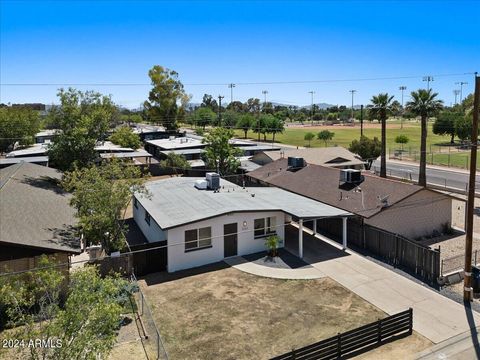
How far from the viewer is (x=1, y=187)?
26.9 m

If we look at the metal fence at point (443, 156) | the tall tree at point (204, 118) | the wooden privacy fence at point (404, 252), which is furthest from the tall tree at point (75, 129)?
the tall tree at point (204, 118)

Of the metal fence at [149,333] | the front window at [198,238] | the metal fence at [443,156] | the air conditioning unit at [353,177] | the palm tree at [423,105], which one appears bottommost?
the metal fence at [149,333]

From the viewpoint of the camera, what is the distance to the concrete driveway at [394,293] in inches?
671

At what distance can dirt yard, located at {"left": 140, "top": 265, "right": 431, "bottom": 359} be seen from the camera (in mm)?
15688

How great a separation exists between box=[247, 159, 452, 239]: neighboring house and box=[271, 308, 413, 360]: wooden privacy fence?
10197mm

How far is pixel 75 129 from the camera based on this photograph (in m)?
38.6

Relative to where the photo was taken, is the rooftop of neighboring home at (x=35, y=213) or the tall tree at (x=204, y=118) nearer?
the rooftop of neighboring home at (x=35, y=213)

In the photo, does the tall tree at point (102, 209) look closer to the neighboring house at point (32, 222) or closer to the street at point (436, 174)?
the neighboring house at point (32, 222)

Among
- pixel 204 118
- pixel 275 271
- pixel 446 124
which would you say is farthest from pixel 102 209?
pixel 204 118

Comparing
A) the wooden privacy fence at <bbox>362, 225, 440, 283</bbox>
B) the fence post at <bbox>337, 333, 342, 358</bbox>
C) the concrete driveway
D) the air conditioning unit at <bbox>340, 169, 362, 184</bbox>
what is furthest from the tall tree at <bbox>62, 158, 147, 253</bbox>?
the air conditioning unit at <bbox>340, 169, 362, 184</bbox>

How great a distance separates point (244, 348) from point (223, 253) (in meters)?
9.36

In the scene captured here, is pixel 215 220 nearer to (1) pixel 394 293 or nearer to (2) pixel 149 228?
(2) pixel 149 228

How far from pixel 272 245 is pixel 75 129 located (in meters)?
24.1

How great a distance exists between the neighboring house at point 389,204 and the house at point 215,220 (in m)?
1.49
